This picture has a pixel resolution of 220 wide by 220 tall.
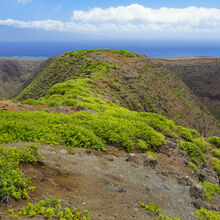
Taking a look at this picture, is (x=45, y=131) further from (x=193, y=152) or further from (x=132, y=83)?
(x=132, y=83)

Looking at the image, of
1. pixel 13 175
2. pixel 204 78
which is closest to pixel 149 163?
pixel 13 175

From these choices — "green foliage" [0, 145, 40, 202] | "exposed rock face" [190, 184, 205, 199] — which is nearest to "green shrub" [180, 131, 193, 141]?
"exposed rock face" [190, 184, 205, 199]

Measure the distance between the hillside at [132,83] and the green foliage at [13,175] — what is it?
52.1ft

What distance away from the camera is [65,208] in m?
4.45

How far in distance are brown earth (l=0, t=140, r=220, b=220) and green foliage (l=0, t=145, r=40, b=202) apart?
176mm

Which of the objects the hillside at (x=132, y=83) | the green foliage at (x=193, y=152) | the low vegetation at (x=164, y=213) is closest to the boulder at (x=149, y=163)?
the low vegetation at (x=164, y=213)

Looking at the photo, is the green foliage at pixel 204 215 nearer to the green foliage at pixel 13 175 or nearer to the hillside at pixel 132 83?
the green foliage at pixel 13 175

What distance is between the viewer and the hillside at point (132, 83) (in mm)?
25266

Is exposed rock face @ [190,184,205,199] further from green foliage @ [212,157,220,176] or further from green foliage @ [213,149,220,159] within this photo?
green foliage @ [213,149,220,159]

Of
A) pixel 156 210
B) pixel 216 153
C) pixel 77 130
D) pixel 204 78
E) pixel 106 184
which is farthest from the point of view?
pixel 204 78

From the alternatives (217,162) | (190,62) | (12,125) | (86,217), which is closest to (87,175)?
(86,217)

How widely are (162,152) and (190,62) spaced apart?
7789 centimetres

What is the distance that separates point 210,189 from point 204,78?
241ft

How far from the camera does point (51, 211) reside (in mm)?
4172
